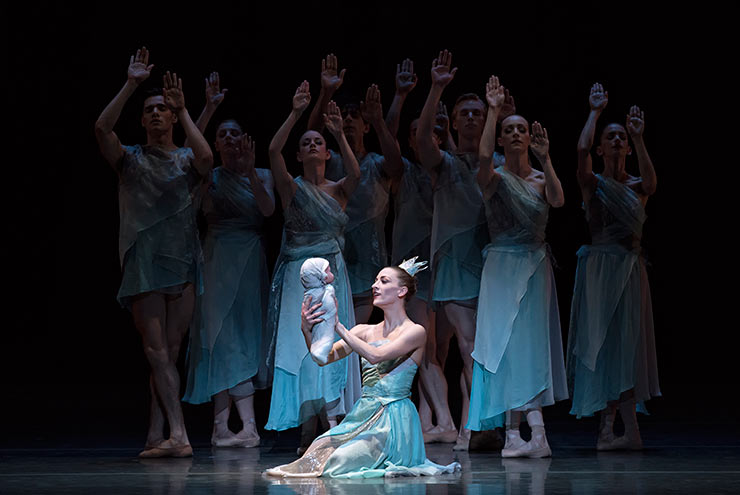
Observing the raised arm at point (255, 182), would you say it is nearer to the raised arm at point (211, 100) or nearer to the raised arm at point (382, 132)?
the raised arm at point (211, 100)

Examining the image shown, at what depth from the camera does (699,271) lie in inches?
372

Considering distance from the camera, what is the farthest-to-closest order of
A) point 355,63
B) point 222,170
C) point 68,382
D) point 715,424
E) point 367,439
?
point 68,382 < point 355,63 < point 715,424 < point 222,170 < point 367,439

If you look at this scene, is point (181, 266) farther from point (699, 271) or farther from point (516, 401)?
point (699, 271)

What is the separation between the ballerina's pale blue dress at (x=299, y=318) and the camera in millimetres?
5793

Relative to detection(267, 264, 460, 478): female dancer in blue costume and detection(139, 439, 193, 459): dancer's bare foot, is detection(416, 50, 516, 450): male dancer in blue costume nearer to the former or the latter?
detection(267, 264, 460, 478): female dancer in blue costume

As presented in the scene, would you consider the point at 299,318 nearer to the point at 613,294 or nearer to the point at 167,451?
the point at 167,451

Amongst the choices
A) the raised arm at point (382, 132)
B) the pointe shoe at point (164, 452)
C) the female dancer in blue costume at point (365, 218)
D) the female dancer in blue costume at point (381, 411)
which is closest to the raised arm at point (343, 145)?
the raised arm at point (382, 132)

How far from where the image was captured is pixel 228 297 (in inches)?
250

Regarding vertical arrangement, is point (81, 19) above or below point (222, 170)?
above

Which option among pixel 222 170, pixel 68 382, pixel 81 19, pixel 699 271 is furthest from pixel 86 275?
pixel 699 271

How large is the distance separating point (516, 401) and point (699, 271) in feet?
14.1

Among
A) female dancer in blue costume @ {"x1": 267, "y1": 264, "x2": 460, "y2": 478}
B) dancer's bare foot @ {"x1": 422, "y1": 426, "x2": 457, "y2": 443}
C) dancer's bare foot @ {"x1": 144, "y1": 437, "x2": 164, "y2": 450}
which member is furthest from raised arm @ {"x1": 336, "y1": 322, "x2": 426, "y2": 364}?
dancer's bare foot @ {"x1": 422, "y1": 426, "x2": 457, "y2": 443}

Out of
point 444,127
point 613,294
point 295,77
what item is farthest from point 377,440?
point 295,77

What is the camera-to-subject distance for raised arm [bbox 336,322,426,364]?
15.8ft
